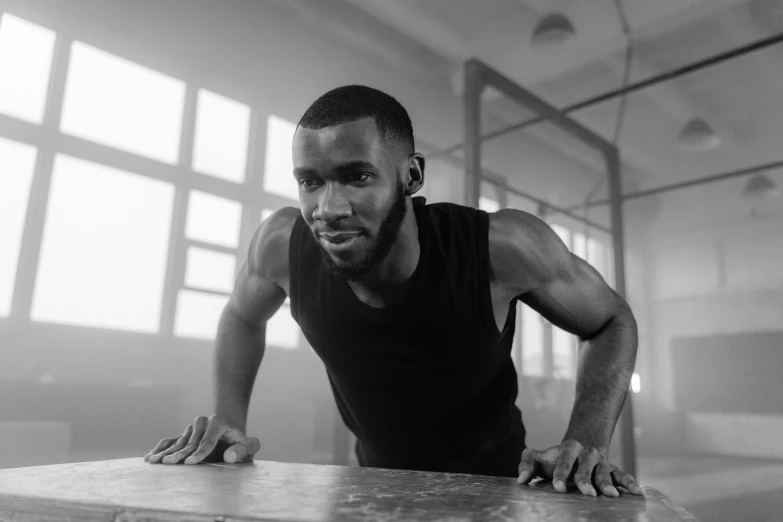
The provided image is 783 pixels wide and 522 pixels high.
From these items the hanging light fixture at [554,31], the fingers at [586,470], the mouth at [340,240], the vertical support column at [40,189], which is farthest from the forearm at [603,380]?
the vertical support column at [40,189]

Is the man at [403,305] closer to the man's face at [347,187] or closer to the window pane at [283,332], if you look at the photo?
the man's face at [347,187]

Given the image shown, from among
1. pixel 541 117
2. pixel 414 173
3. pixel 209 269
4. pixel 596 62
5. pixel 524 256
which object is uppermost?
pixel 596 62

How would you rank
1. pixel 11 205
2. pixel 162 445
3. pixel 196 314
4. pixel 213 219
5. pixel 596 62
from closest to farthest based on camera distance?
pixel 162 445
pixel 11 205
pixel 196 314
pixel 213 219
pixel 596 62

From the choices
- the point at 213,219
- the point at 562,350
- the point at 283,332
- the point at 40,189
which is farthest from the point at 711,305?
the point at 40,189

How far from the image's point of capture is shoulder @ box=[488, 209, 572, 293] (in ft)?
3.68

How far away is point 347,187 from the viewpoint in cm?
96

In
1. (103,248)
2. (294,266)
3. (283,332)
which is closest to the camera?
(294,266)

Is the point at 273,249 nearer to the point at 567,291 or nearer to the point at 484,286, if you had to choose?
the point at 484,286

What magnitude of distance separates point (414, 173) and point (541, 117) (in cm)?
200

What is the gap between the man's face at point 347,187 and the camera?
0.95 meters

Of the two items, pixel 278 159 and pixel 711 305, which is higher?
pixel 278 159

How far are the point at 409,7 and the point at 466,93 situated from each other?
256 centimetres

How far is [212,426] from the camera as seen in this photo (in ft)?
3.47

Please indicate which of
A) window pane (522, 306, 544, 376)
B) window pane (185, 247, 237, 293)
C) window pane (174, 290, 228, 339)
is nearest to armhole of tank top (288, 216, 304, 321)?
window pane (174, 290, 228, 339)
